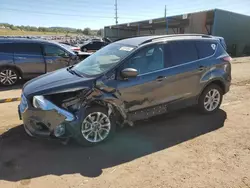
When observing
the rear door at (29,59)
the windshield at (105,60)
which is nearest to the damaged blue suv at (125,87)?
the windshield at (105,60)

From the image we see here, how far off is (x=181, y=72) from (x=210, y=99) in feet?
3.94

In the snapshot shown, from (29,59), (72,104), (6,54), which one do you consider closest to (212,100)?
(72,104)

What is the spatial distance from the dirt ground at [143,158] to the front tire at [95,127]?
5.3 inches

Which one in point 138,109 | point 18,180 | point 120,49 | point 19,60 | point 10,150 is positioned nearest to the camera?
point 18,180

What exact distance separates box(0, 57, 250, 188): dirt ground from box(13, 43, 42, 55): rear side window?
467 cm

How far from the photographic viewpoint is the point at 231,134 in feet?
15.7

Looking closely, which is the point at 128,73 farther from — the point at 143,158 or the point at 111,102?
the point at 143,158

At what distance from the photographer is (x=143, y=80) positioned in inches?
181

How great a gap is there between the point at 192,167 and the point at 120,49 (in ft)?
8.51

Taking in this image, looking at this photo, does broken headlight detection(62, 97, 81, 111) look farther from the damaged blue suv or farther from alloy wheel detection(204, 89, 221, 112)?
alloy wheel detection(204, 89, 221, 112)

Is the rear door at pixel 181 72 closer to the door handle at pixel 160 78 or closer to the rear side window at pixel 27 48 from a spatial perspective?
the door handle at pixel 160 78

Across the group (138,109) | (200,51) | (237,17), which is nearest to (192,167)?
(138,109)

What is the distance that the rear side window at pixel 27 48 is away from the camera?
30.6 feet

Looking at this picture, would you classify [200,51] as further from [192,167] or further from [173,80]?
[192,167]
